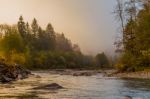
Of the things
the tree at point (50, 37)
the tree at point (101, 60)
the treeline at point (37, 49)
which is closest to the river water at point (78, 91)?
the treeline at point (37, 49)

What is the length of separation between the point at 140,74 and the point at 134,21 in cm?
1719

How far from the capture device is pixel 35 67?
133750 mm

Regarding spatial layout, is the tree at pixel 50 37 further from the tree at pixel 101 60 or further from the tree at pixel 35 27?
the tree at pixel 101 60

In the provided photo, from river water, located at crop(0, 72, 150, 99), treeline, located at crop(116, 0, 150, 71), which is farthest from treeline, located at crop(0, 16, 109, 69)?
river water, located at crop(0, 72, 150, 99)

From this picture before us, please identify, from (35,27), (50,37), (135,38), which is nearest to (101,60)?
(50,37)

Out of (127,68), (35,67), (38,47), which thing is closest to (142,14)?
(127,68)

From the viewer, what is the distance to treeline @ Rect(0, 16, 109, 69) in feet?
362

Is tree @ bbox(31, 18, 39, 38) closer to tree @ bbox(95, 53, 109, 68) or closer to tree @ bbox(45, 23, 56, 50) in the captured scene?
tree @ bbox(45, 23, 56, 50)

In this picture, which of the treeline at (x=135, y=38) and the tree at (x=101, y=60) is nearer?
the treeline at (x=135, y=38)

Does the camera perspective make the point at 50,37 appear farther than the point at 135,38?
Yes

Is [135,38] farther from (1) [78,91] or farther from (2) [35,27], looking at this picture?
(2) [35,27]

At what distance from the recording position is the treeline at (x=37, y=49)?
362 feet

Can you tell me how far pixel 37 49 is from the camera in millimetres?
158875

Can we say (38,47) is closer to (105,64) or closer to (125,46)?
(105,64)
